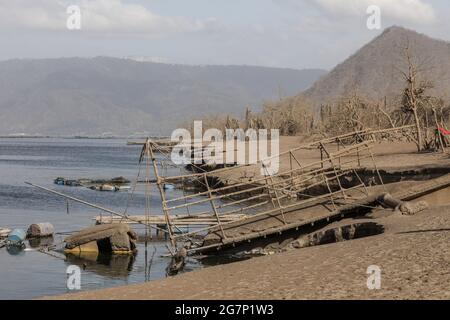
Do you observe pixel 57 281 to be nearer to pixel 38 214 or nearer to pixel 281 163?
pixel 38 214

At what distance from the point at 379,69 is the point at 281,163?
118228 millimetres

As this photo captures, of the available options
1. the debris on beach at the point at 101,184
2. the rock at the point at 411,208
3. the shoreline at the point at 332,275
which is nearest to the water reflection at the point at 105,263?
the shoreline at the point at 332,275

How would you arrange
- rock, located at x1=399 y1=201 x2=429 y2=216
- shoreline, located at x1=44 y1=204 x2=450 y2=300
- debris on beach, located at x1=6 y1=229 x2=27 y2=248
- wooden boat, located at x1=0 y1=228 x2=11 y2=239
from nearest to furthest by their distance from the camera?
shoreline, located at x1=44 y1=204 x2=450 y2=300, rock, located at x1=399 y1=201 x2=429 y2=216, debris on beach, located at x1=6 y1=229 x2=27 y2=248, wooden boat, located at x1=0 y1=228 x2=11 y2=239

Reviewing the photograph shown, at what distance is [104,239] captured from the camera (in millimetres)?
24828

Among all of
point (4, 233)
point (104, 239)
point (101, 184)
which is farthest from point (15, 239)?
point (101, 184)

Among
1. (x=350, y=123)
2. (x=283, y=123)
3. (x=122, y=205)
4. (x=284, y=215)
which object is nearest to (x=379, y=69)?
(x=283, y=123)

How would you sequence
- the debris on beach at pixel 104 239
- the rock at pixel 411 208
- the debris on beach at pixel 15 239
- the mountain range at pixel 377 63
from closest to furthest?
the rock at pixel 411 208 → the debris on beach at pixel 104 239 → the debris on beach at pixel 15 239 → the mountain range at pixel 377 63

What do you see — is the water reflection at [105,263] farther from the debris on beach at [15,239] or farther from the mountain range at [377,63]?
the mountain range at [377,63]

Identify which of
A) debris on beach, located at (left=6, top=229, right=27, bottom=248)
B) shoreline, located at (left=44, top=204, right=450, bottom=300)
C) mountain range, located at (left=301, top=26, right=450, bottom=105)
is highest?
mountain range, located at (left=301, top=26, right=450, bottom=105)

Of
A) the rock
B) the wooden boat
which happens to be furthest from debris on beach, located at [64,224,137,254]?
the rock

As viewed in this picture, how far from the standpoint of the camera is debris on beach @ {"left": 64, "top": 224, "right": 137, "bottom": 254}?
24.6 metres

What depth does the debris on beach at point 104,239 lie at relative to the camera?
24.6 meters

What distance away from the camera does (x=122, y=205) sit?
138 feet

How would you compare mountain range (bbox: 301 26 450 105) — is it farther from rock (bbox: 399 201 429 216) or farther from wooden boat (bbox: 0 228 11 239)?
rock (bbox: 399 201 429 216)
